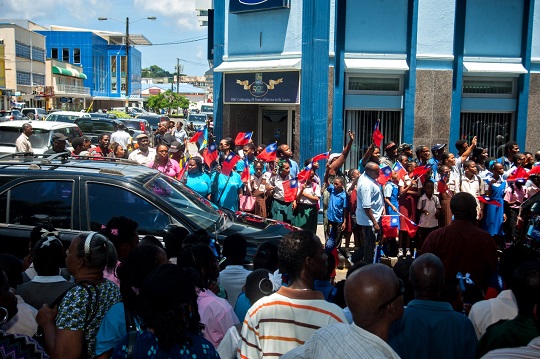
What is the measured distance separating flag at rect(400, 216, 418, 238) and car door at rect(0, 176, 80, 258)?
16.7 ft

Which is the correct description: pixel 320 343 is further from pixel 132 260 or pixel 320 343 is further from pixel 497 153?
pixel 497 153

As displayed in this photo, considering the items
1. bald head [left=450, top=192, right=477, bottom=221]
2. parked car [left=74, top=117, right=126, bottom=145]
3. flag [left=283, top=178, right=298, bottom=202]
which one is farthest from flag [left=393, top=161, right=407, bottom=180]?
parked car [left=74, top=117, right=126, bottom=145]

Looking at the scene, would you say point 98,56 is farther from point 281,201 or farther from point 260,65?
point 281,201

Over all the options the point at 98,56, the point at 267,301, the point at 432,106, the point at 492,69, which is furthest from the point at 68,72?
the point at 267,301

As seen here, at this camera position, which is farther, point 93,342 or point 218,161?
point 218,161

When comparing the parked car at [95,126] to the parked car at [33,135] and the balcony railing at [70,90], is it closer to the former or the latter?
the parked car at [33,135]

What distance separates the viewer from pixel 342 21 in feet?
41.4

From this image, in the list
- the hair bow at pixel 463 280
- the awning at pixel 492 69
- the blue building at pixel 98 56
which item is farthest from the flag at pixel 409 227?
the blue building at pixel 98 56

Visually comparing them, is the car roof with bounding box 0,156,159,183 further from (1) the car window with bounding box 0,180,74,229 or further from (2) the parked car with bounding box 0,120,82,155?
(2) the parked car with bounding box 0,120,82,155

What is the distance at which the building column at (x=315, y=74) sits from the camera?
12.4m

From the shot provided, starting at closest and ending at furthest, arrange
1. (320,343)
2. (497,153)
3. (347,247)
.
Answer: (320,343) → (347,247) → (497,153)

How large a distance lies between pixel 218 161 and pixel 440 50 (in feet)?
19.4

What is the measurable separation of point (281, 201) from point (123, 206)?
3.59 meters

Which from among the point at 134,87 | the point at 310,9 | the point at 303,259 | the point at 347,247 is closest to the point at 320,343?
the point at 303,259
